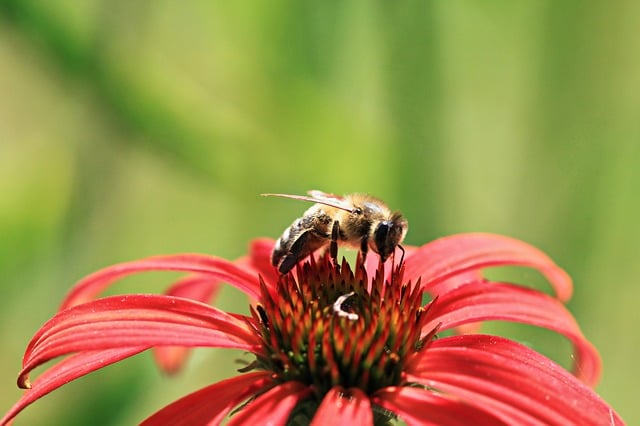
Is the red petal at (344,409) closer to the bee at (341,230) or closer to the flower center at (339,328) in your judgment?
the flower center at (339,328)

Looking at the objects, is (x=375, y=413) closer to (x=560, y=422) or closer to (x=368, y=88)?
(x=560, y=422)

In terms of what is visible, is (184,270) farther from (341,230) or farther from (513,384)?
(513,384)

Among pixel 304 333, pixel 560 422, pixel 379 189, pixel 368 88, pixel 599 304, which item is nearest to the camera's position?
pixel 560 422

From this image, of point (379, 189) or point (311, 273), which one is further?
point (379, 189)

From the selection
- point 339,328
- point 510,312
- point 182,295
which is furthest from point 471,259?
point 182,295

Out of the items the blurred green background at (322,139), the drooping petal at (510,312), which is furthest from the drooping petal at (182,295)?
the drooping petal at (510,312)

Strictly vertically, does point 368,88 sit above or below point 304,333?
above

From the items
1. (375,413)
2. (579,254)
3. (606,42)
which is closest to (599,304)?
(579,254)
